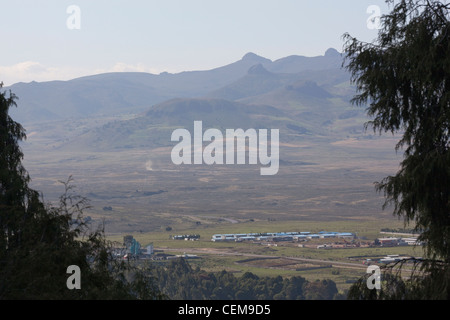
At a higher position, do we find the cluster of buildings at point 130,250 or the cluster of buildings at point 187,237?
the cluster of buildings at point 130,250

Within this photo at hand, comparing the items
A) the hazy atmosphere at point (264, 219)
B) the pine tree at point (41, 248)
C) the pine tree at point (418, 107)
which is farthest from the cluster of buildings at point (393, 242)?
the pine tree at point (418, 107)

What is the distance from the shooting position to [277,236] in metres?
79.2

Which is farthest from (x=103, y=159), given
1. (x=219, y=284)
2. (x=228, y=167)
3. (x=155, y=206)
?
(x=219, y=284)

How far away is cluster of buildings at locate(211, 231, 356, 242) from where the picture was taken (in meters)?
77.1

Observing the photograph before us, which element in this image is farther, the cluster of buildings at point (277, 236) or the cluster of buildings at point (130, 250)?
the cluster of buildings at point (277, 236)

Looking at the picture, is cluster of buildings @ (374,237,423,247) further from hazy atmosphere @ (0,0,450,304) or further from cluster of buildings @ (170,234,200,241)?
cluster of buildings @ (170,234,200,241)

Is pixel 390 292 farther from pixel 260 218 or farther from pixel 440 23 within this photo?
pixel 260 218

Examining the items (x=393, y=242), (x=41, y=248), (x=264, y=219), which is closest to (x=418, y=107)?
(x=41, y=248)

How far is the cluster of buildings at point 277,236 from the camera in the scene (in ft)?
253

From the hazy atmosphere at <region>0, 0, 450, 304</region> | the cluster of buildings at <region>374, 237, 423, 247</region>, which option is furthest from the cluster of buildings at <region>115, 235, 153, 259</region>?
the cluster of buildings at <region>374, 237, 423, 247</region>

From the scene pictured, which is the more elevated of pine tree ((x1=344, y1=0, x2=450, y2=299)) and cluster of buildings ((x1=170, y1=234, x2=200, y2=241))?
pine tree ((x1=344, y1=0, x2=450, y2=299))

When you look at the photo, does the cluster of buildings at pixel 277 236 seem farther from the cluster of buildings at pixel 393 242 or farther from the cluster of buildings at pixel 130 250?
the cluster of buildings at pixel 130 250

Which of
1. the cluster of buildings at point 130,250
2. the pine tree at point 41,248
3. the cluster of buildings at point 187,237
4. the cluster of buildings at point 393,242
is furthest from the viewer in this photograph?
the cluster of buildings at point 187,237
